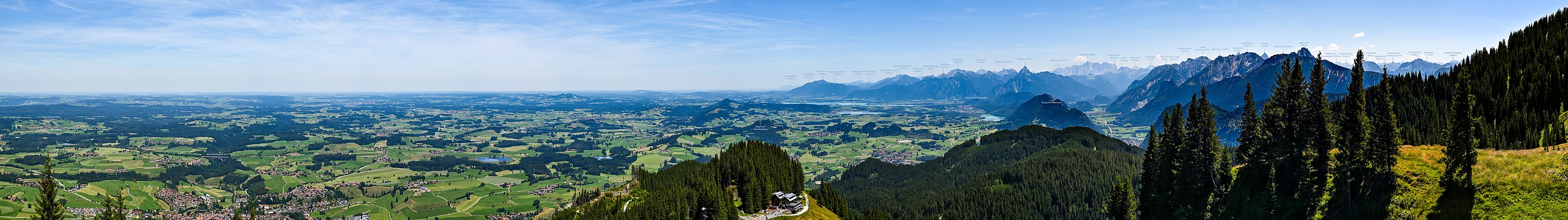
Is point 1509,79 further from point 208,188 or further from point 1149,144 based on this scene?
point 208,188

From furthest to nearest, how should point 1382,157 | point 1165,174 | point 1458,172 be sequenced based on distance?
1. point 1165,174
2. point 1382,157
3. point 1458,172

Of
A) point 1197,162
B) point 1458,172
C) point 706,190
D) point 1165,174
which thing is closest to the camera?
point 1458,172

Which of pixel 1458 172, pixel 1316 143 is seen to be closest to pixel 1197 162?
pixel 1316 143

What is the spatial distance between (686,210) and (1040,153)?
390 ft

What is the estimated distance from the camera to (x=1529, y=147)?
66750mm

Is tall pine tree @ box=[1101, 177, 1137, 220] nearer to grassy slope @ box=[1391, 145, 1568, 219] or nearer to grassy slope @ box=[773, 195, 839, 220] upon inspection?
grassy slope @ box=[1391, 145, 1568, 219]

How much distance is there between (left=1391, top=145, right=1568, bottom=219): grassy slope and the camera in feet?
173

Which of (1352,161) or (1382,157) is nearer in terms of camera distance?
(1382,157)

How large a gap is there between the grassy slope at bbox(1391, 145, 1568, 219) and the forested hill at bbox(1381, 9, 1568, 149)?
6226mm

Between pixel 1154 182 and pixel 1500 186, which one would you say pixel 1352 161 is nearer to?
pixel 1500 186

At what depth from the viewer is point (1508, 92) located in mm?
80688

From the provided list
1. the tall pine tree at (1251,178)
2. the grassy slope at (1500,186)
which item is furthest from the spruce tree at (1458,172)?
the tall pine tree at (1251,178)

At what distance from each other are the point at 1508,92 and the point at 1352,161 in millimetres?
34793

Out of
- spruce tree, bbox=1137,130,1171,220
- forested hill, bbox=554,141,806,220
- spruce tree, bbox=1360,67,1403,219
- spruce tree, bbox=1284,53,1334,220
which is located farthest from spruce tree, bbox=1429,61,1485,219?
forested hill, bbox=554,141,806,220
